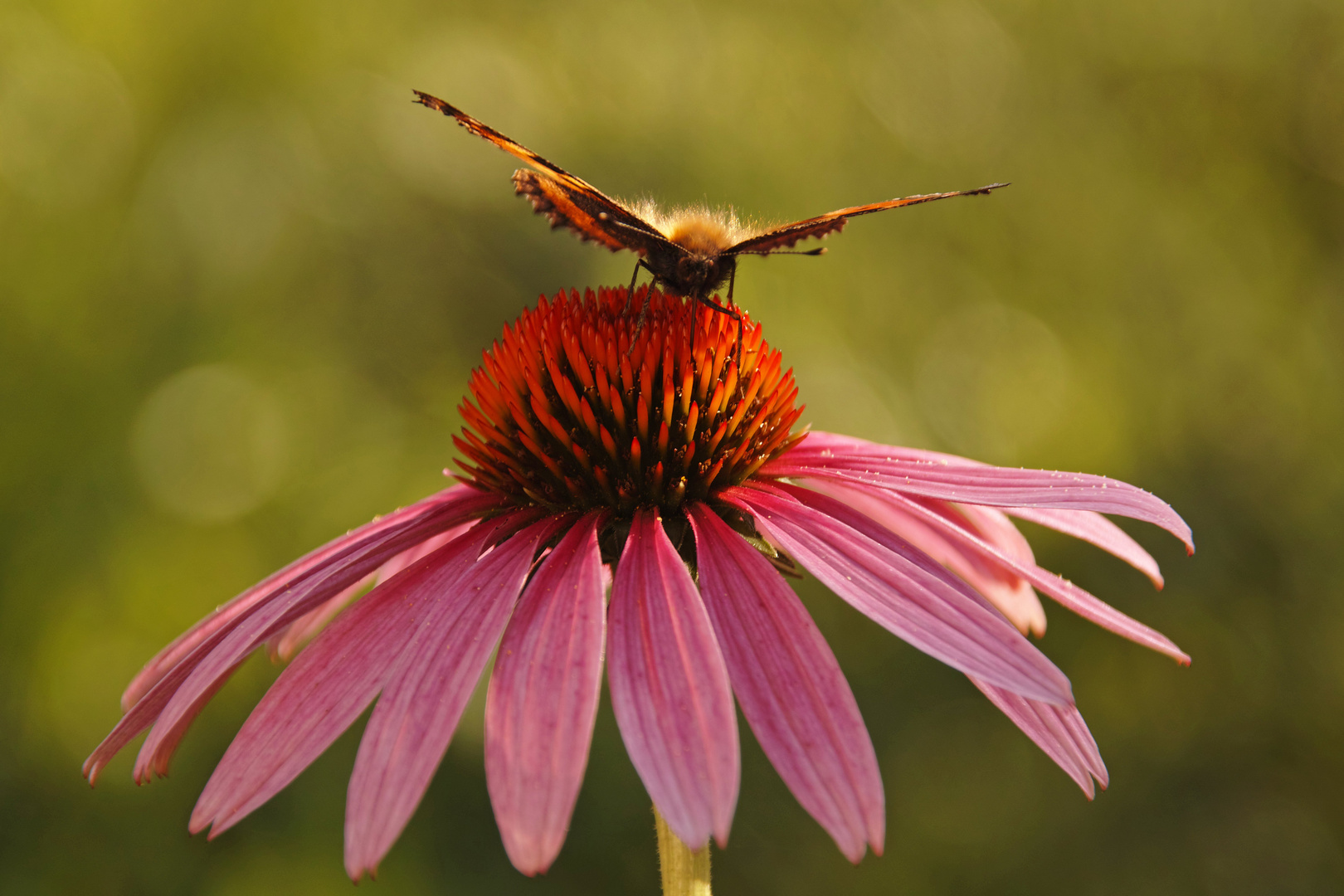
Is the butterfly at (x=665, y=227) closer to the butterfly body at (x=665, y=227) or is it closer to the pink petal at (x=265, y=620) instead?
the butterfly body at (x=665, y=227)

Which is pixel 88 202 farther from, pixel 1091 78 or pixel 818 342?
pixel 1091 78

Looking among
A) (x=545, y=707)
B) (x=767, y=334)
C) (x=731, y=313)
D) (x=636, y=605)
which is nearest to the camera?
(x=545, y=707)

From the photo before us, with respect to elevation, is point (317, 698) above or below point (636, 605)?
below

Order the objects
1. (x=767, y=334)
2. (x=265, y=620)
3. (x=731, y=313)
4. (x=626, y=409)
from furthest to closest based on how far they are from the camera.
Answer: (x=767, y=334) < (x=731, y=313) < (x=626, y=409) < (x=265, y=620)

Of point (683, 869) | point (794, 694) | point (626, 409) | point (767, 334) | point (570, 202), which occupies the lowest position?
point (683, 869)

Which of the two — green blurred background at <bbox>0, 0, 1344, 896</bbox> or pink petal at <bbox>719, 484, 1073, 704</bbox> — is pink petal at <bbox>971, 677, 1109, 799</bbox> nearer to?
pink petal at <bbox>719, 484, 1073, 704</bbox>

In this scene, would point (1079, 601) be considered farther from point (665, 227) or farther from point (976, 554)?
point (665, 227)

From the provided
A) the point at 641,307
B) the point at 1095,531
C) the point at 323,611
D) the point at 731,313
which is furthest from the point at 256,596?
the point at 1095,531

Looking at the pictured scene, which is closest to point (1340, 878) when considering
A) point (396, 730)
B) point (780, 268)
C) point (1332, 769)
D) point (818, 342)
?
point (1332, 769)
